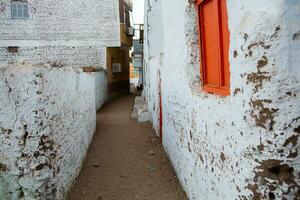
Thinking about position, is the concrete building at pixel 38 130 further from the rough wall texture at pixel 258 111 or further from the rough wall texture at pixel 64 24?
the rough wall texture at pixel 64 24

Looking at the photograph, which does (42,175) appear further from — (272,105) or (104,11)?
(104,11)

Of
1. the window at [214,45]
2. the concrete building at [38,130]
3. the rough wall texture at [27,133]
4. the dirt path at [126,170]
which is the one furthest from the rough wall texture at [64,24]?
the window at [214,45]

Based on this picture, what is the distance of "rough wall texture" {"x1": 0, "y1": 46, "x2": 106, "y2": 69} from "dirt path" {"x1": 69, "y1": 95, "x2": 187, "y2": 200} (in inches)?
338

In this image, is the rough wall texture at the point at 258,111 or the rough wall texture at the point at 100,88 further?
the rough wall texture at the point at 100,88

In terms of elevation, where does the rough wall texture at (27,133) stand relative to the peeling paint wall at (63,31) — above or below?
below

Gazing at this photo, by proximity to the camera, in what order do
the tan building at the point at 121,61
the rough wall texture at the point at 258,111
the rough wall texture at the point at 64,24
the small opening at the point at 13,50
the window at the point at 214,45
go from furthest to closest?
the tan building at the point at 121,61, the small opening at the point at 13,50, the rough wall texture at the point at 64,24, the window at the point at 214,45, the rough wall texture at the point at 258,111

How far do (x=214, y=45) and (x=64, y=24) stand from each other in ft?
52.4

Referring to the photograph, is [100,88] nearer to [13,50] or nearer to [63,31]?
[63,31]

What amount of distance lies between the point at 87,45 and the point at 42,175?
1512 cm

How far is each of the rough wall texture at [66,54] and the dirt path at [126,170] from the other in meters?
8.57

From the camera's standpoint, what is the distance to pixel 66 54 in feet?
61.3

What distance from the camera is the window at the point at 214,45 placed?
11.6 feet

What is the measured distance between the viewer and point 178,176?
243 inches

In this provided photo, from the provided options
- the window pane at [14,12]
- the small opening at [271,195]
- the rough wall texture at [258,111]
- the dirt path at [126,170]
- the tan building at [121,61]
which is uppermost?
the window pane at [14,12]
